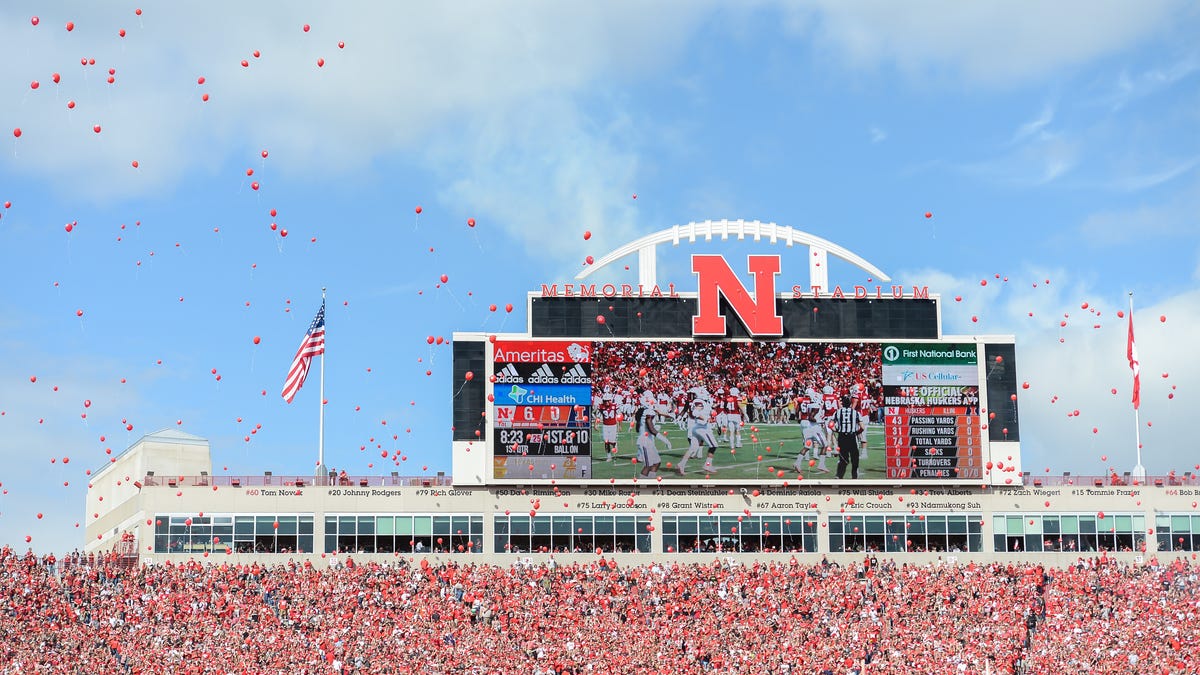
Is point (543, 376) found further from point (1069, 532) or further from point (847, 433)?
point (1069, 532)

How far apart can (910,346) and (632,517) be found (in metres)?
11.9

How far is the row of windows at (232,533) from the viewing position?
6644cm

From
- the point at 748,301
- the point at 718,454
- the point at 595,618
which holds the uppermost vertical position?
the point at 748,301

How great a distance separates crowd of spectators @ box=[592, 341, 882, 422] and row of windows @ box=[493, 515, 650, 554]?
196 inches

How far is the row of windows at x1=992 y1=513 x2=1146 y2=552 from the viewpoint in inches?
2704

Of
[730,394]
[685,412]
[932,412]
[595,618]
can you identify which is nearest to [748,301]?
[730,394]

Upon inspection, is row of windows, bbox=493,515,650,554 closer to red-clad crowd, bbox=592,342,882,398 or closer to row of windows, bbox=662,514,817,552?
row of windows, bbox=662,514,817,552

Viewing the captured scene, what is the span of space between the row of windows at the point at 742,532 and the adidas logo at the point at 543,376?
656cm

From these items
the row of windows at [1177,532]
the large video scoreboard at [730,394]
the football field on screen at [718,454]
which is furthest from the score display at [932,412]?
the row of windows at [1177,532]

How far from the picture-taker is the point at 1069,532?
2717 inches

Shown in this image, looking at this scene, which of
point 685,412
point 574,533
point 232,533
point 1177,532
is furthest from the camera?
point 1177,532

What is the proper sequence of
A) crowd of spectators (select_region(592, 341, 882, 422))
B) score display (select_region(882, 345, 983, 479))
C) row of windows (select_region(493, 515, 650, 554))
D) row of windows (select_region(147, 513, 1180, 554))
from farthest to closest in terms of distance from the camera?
1. score display (select_region(882, 345, 983, 479))
2. row of windows (select_region(493, 515, 650, 554))
3. row of windows (select_region(147, 513, 1180, 554))
4. crowd of spectators (select_region(592, 341, 882, 422))

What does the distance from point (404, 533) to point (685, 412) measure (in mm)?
11071

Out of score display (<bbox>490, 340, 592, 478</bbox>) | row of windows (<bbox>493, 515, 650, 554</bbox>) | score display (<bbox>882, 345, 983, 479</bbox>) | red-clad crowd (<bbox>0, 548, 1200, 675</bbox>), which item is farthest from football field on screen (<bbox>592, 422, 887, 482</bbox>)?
score display (<bbox>882, 345, 983, 479</bbox>)
